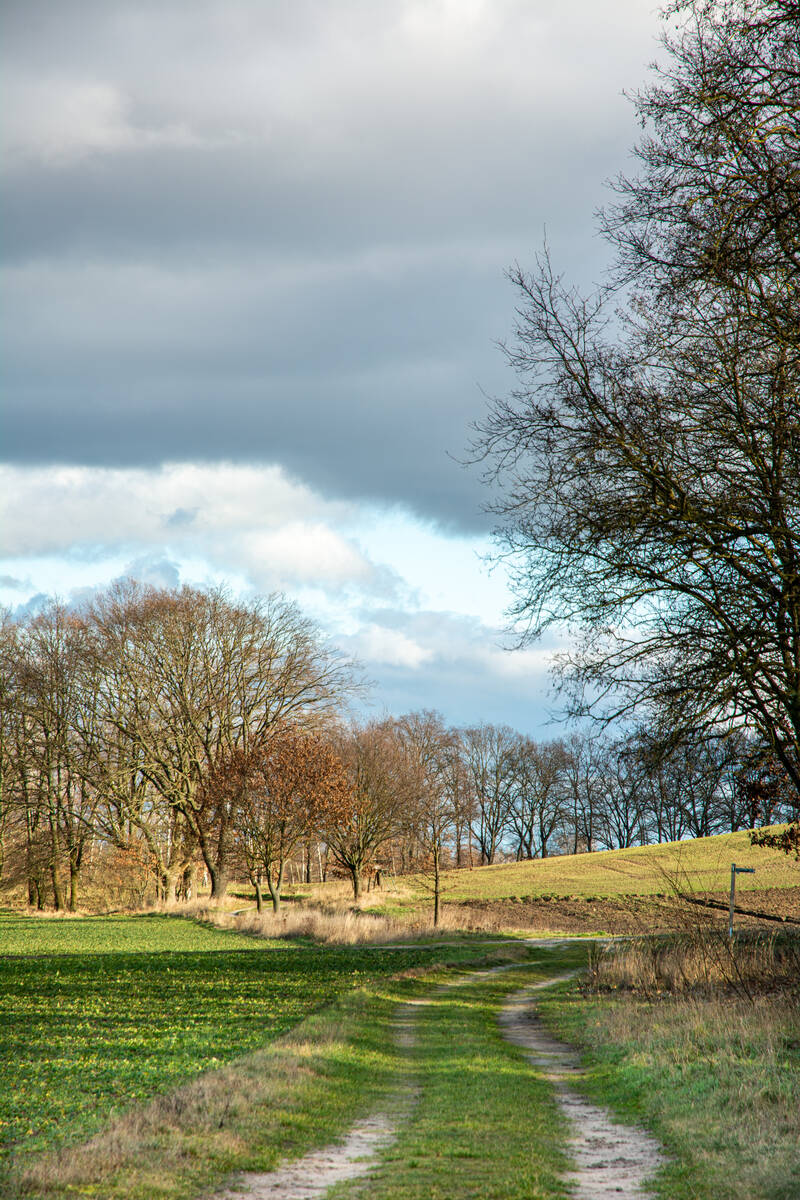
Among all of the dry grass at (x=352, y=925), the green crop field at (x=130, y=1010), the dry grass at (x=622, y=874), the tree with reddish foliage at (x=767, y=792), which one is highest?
the tree with reddish foliage at (x=767, y=792)

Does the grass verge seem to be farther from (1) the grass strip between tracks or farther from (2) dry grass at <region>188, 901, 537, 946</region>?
(2) dry grass at <region>188, 901, 537, 946</region>

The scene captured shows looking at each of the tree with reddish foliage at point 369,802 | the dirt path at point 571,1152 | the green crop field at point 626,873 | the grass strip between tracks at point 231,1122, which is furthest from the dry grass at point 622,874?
the dirt path at point 571,1152

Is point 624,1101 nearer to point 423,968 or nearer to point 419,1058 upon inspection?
point 419,1058

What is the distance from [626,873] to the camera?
57.4m

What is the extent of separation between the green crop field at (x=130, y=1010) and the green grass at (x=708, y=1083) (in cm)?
442

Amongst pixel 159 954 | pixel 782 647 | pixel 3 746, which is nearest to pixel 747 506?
pixel 782 647

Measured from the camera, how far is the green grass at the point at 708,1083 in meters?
6.65

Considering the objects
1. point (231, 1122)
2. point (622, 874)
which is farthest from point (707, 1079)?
point (622, 874)

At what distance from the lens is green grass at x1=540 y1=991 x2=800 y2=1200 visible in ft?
21.8

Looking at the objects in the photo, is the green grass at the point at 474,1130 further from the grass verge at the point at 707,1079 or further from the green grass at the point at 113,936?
the green grass at the point at 113,936

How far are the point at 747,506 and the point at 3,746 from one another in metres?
39.6

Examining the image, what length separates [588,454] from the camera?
11.1m

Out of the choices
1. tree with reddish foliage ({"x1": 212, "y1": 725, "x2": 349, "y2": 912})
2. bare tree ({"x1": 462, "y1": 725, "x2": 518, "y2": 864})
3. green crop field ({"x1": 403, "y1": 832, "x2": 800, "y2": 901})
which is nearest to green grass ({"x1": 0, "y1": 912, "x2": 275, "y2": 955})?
tree with reddish foliage ({"x1": 212, "y1": 725, "x2": 349, "y2": 912})

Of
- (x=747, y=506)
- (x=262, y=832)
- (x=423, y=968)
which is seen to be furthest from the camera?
(x=262, y=832)
